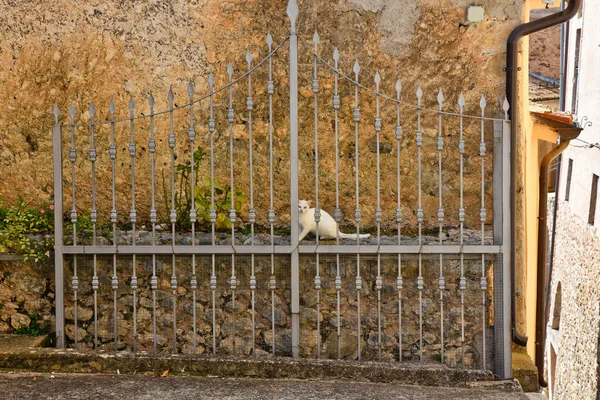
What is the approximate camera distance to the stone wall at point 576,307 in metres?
9.87

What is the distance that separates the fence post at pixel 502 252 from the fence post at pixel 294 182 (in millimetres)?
1177

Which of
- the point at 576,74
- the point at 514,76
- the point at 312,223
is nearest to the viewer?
the point at 312,223

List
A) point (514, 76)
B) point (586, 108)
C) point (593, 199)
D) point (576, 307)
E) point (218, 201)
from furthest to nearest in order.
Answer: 1. point (586, 108)
2. point (576, 307)
3. point (593, 199)
4. point (218, 201)
5. point (514, 76)

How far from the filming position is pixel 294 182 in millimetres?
4801

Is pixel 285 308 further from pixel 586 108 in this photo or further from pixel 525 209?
pixel 586 108

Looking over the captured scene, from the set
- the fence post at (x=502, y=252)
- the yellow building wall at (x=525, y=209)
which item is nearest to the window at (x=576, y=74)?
the yellow building wall at (x=525, y=209)

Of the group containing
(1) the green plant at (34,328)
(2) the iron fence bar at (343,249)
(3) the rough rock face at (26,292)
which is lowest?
(1) the green plant at (34,328)

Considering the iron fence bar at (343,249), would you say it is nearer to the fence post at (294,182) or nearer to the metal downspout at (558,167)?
the fence post at (294,182)

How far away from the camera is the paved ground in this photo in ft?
13.7

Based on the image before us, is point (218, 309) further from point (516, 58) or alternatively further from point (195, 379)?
point (516, 58)

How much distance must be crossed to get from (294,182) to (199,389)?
1.31 metres

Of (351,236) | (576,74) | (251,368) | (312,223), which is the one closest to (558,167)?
(576,74)

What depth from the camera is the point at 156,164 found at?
5.70 meters

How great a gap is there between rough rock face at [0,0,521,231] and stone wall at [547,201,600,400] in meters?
5.08
